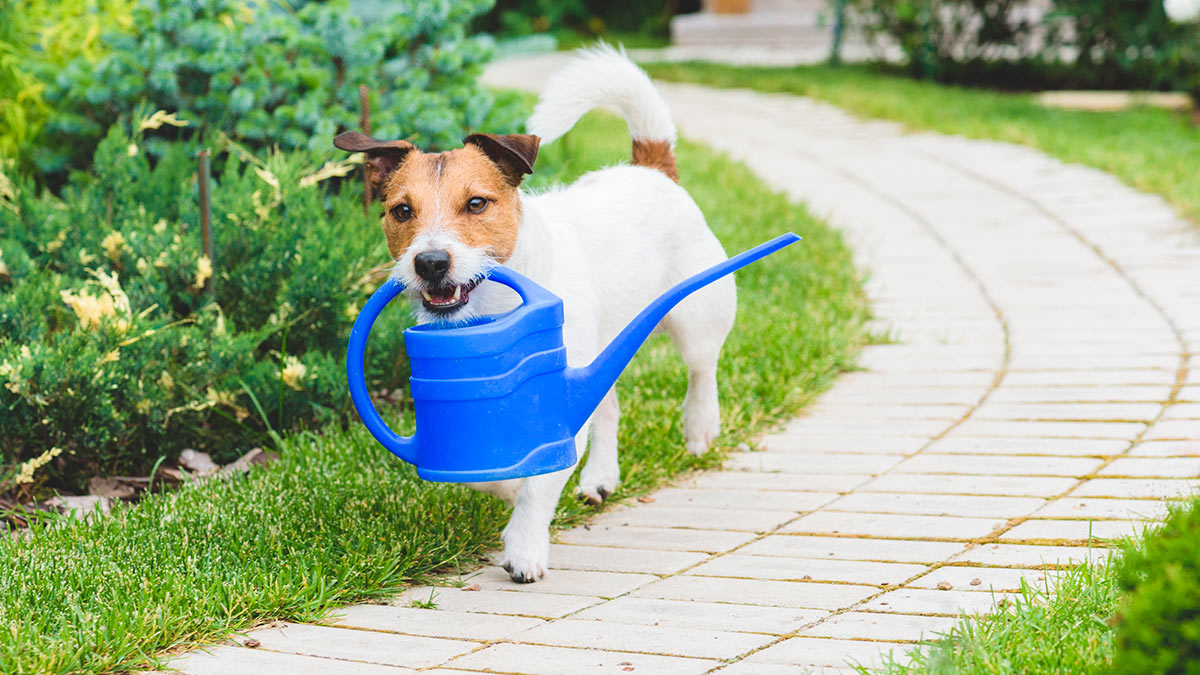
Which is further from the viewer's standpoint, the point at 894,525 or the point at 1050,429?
the point at 1050,429

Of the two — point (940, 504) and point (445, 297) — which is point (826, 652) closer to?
point (940, 504)

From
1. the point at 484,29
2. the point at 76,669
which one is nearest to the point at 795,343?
the point at 76,669

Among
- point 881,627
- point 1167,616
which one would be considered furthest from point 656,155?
point 1167,616

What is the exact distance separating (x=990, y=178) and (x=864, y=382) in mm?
4036

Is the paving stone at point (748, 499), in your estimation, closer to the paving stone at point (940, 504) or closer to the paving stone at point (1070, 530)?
the paving stone at point (940, 504)

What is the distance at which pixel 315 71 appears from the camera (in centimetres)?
618

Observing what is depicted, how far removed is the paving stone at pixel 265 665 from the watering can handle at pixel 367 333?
67 centimetres

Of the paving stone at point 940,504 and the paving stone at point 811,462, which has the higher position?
the paving stone at point 940,504

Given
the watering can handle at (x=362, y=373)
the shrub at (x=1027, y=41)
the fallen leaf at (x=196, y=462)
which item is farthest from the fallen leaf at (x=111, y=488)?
the shrub at (x=1027, y=41)

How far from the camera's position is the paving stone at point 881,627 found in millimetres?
2889

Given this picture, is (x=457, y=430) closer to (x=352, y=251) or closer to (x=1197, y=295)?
(x=352, y=251)

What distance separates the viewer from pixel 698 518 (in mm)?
3961

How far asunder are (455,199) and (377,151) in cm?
34

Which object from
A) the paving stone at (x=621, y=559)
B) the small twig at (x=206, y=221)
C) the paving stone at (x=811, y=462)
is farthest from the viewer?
the small twig at (x=206, y=221)
